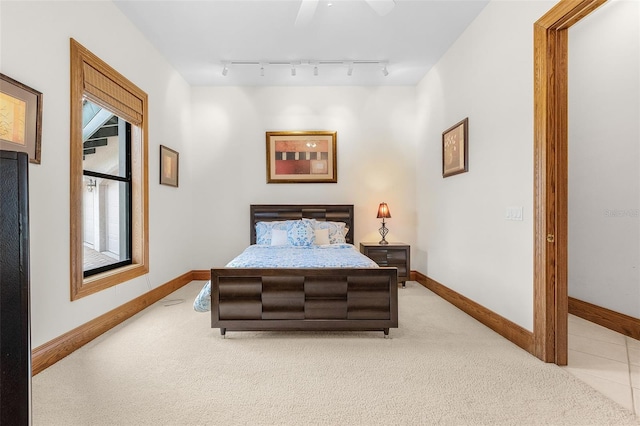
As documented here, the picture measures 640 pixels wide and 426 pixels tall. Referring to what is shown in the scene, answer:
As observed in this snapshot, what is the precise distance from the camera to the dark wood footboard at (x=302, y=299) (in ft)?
8.66

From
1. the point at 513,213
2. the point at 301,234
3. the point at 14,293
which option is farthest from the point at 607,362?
the point at 14,293

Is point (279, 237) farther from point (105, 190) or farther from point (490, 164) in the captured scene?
point (490, 164)

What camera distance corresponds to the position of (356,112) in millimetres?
4828

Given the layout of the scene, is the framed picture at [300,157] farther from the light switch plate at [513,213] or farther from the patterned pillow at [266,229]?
the light switch plate at [513,213]

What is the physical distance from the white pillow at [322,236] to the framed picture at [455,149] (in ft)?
5.57

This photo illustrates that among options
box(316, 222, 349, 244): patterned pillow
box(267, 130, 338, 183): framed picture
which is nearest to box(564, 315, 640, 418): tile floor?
box(316, 222, 349, 244): patterned pillow

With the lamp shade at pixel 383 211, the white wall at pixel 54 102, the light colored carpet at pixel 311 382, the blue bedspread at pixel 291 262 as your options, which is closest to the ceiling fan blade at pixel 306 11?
the white wall at pixel 54 102

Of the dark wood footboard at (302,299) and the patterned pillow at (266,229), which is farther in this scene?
the patterned pillow at (266,229)

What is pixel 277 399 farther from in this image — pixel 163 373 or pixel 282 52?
pixel 282 52

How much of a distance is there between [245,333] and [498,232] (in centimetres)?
244

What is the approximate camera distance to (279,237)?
4.21 m

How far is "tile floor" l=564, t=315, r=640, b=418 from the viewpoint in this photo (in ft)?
6.08

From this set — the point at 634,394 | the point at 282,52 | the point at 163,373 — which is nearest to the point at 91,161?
the point at 163,373

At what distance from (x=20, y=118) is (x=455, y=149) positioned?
3.81 metres
